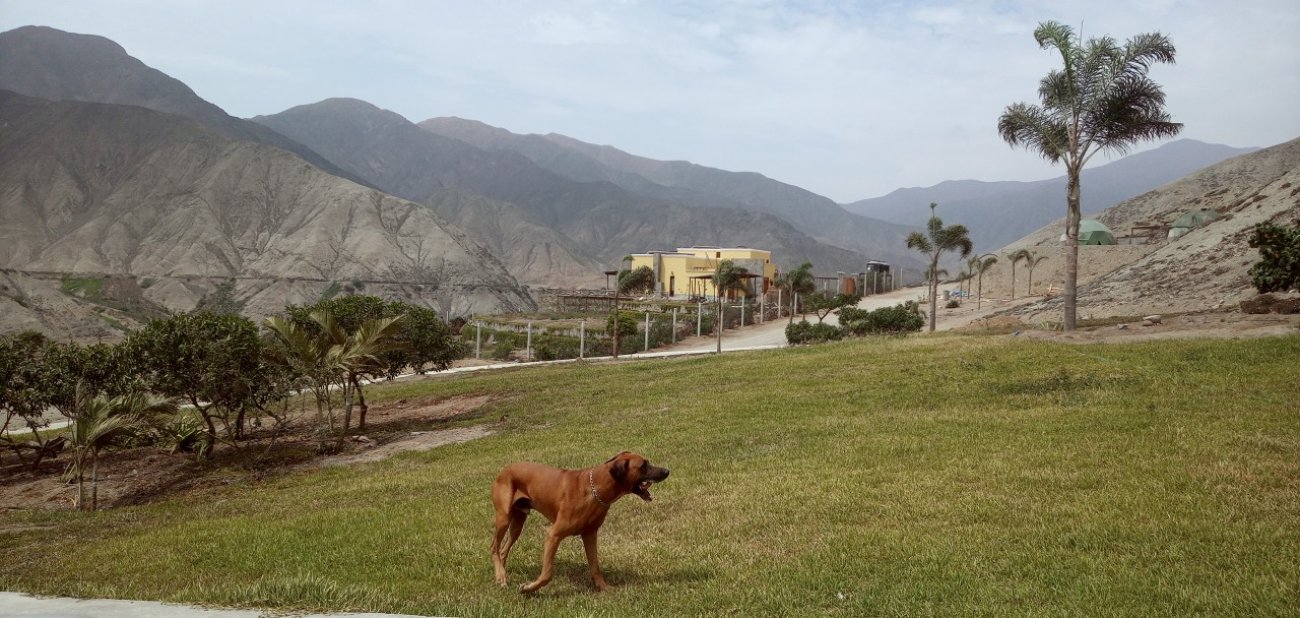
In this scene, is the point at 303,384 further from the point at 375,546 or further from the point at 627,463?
the point at 627,463

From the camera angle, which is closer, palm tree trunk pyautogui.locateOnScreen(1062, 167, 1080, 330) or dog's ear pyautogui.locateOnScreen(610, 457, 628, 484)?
dog's ear pyautogui.locateOnScreen(610, 457, 628, 484)

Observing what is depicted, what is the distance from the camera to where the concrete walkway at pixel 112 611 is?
19.2 ft

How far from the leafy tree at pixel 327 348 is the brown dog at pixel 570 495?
1249 centimetres

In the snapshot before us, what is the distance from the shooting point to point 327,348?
1923cm

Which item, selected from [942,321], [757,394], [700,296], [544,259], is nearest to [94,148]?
[544,259]

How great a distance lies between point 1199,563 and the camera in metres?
6.88

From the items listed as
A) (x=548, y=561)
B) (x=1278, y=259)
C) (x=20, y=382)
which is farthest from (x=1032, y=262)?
(x=548, y=561)

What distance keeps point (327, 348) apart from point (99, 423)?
4659 millimetres

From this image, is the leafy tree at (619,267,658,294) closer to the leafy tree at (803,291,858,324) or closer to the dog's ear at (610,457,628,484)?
the leafy tree at (803,291,858,324)

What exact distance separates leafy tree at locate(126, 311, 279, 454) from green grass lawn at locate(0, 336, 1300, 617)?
264 cm

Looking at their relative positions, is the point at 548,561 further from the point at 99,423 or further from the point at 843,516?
the point at 99,423

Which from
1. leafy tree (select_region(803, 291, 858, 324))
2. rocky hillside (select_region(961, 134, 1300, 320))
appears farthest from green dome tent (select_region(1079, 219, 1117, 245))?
rocky hillside (select_region(961, 134, 1300, 320))

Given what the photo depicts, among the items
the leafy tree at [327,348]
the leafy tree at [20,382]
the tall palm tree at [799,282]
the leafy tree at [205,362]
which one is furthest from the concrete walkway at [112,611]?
the tall palm tree at [799,282]

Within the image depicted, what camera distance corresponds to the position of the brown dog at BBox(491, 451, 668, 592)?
671 cm
